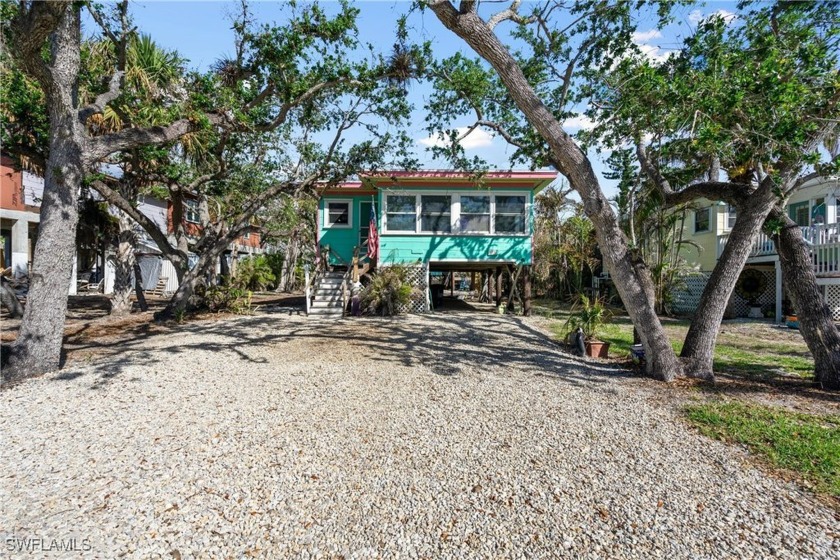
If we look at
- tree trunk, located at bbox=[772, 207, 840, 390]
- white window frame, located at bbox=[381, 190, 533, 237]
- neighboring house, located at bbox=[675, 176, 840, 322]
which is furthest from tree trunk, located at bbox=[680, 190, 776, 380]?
white window frame, located at bbox=[381, 190, 533, 237]

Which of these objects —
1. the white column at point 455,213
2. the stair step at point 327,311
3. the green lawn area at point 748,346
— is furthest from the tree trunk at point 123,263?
the green lawn area at point 748,346

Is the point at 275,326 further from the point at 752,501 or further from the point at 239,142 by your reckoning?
the point at 752,501

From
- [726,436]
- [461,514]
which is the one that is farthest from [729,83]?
[461,514]

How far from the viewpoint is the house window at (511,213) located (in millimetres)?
14352

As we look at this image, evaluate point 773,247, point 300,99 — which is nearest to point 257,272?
point 300,99

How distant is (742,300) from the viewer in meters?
16.4

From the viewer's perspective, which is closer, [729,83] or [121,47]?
[729,83]

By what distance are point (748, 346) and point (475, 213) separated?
8192 millimetres

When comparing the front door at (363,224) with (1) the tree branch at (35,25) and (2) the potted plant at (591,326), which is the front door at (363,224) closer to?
(2) the potted plant at (591,326)

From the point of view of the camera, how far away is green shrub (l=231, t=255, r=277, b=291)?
23203mm

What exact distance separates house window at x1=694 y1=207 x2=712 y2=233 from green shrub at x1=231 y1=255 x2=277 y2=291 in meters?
21.2

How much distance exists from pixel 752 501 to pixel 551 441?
4.81 ft

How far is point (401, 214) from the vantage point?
14.4 meters

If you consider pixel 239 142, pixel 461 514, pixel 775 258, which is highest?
pixel 239 142
